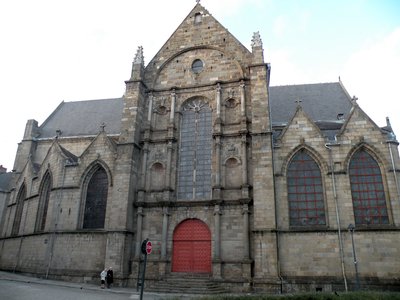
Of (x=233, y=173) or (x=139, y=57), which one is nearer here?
(x=233, y=173)

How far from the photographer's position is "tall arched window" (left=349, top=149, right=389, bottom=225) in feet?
56.3

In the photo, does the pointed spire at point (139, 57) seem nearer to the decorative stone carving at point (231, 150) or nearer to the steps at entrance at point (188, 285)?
the decorative stone carving at point (231, 150)

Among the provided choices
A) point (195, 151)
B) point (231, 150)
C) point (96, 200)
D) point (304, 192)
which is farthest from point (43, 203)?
point (304, 192)

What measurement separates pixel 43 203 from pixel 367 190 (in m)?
20.0

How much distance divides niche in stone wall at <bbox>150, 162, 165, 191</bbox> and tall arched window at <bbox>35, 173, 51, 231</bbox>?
7.73 m

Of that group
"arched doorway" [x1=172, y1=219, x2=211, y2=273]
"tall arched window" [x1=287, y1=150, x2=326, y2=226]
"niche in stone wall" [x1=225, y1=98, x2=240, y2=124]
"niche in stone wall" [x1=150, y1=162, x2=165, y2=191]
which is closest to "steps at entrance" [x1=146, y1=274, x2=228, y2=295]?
"arched doorway" [x1=172, y1=219, x2=211, y2=273]

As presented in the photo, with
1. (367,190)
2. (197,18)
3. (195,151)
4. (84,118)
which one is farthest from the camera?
(84,118)

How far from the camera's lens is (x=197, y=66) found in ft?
74.3

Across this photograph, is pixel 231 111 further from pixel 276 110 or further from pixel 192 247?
pixel 192 247

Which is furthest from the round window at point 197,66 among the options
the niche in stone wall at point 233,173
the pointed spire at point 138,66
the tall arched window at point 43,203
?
the tall arched window at point 43,203

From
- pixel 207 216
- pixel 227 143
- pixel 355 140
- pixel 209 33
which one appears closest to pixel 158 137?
pixel 227 143

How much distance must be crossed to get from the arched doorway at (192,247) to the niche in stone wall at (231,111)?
6312 mm

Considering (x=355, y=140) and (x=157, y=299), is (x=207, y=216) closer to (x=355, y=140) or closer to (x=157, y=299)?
(x=157, y=299)

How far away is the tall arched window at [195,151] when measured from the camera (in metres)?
19.8
